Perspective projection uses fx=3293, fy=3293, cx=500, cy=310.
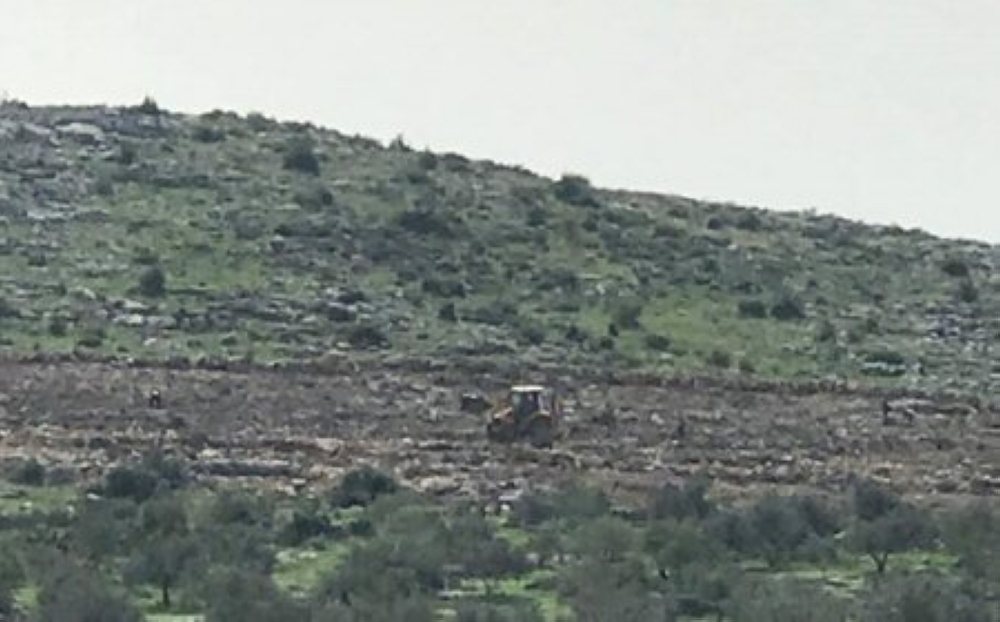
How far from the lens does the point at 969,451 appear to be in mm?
57938

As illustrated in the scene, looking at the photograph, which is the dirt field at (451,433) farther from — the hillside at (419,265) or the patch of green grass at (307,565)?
the patch of green grass at (307,565)

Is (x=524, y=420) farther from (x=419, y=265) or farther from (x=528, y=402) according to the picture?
(x=419, y=265)

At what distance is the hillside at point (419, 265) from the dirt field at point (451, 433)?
11.5ft

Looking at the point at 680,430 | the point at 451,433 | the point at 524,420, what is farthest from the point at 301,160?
the point at 524,420

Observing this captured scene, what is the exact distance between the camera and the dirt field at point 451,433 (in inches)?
2110

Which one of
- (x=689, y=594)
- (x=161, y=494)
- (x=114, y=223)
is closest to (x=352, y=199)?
(x=114, y=223)

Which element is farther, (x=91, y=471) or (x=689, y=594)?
(x=91, y=471)

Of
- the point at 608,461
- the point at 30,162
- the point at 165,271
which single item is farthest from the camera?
the point at 30,162

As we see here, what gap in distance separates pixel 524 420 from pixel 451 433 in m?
1.39

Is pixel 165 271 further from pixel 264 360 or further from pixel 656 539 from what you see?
pixel 656 539

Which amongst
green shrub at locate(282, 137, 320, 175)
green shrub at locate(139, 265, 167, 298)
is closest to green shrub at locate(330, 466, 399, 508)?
green shrub at locate(139, 265, 167, 298)

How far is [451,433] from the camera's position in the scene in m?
57.0

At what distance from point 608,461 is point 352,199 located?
2904 centimetres

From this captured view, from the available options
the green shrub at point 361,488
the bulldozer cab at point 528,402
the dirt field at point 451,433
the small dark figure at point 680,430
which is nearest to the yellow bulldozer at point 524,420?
the bulldozer cab at point 528,402
